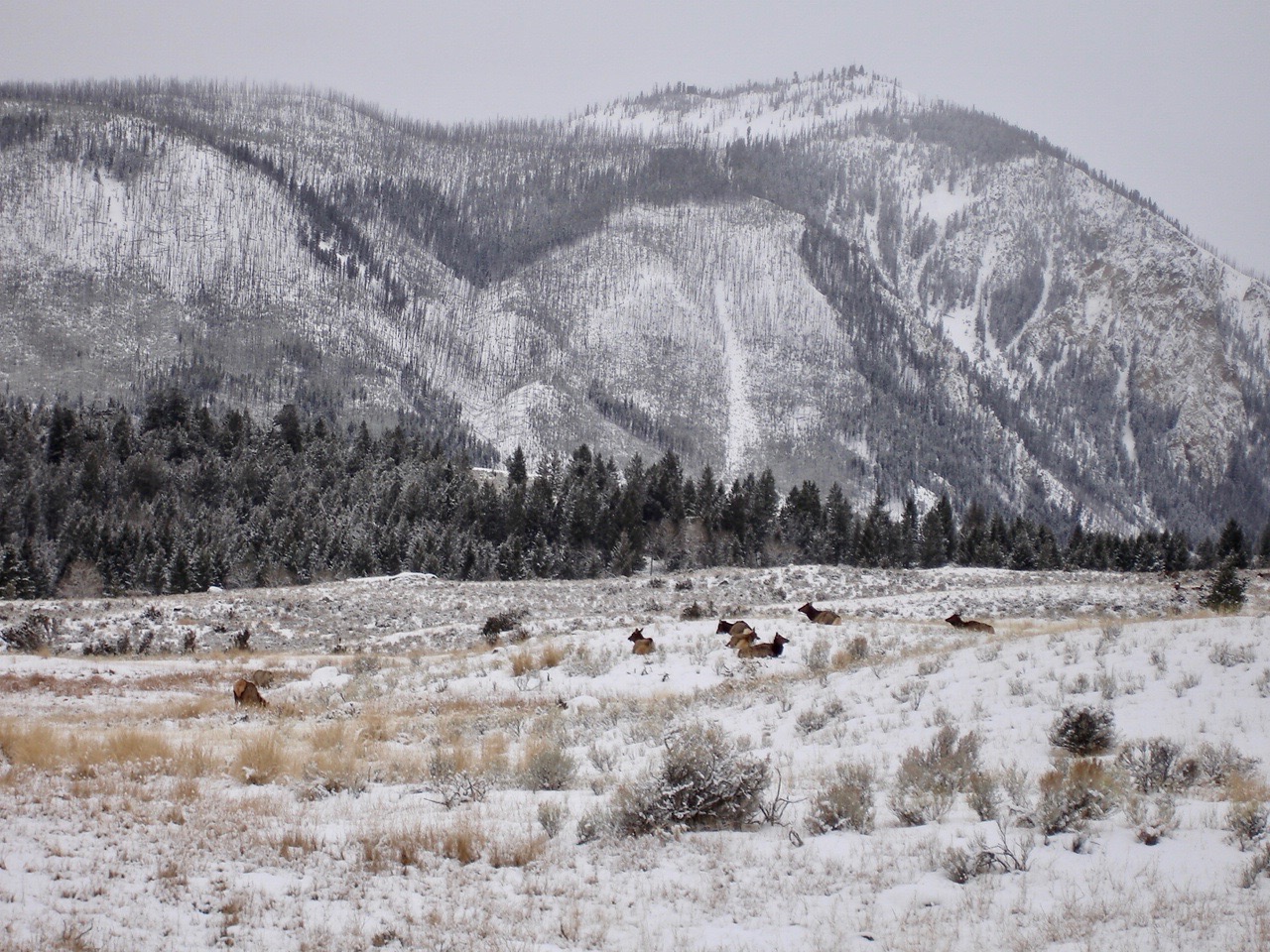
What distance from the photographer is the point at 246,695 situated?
15.4m

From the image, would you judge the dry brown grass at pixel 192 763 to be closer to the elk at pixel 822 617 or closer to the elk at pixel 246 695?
the elk at pixel 246 695

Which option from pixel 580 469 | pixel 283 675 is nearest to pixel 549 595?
pixel 283 675

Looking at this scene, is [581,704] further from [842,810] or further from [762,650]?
[842,810]

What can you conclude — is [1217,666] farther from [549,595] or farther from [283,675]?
[549,595]

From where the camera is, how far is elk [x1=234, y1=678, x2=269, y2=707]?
15234mm

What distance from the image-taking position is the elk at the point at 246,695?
1523cm

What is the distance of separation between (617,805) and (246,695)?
10.3 meters

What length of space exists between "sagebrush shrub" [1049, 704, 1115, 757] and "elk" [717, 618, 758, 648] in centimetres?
919

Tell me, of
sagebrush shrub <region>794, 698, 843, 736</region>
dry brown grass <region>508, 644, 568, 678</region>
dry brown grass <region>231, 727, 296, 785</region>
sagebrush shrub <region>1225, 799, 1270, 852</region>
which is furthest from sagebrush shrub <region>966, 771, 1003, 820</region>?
dry brown grass <region>508, 644, 568, 678</region>

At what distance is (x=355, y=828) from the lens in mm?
7547

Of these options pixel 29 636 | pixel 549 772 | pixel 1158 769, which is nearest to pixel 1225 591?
pixel 1158 769

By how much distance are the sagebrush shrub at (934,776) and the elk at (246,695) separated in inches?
465

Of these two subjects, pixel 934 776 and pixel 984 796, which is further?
pixel 934 776

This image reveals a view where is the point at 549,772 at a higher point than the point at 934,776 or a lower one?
lower
